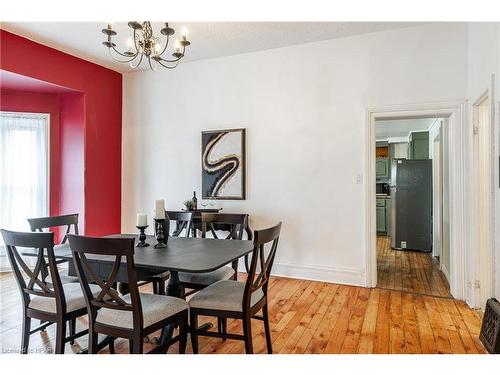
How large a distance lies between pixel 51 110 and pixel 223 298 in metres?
4.09

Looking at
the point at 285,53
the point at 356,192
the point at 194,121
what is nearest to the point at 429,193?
the point at 356,192

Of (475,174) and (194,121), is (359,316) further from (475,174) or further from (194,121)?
(194,121)

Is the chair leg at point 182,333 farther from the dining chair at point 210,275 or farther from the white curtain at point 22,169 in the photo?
the white curtain at point 22,169

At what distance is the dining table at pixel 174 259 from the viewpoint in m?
1.91

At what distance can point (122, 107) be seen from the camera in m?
5.11

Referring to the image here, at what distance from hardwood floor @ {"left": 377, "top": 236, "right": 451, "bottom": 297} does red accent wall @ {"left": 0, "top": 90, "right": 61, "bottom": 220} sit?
443cm

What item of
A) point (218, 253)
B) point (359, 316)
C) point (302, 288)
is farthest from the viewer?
point (302, 288)

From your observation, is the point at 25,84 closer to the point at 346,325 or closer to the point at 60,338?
the point at 60,338

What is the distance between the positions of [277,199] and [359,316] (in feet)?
5.59

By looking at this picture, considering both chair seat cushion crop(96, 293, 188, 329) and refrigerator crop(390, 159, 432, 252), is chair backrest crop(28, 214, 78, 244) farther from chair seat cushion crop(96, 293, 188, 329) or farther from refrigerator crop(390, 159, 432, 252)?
refrigerator crop(390, 159, 432, 252)

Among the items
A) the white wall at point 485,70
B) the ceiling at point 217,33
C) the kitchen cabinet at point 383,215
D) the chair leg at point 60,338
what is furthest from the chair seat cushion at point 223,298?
the kitchen cabinet at point 383,215

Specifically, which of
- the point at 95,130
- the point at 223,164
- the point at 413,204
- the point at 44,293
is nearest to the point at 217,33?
the point at 223,164

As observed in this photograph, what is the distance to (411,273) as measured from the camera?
4.36 metres

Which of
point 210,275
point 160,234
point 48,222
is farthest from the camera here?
point 48,222
